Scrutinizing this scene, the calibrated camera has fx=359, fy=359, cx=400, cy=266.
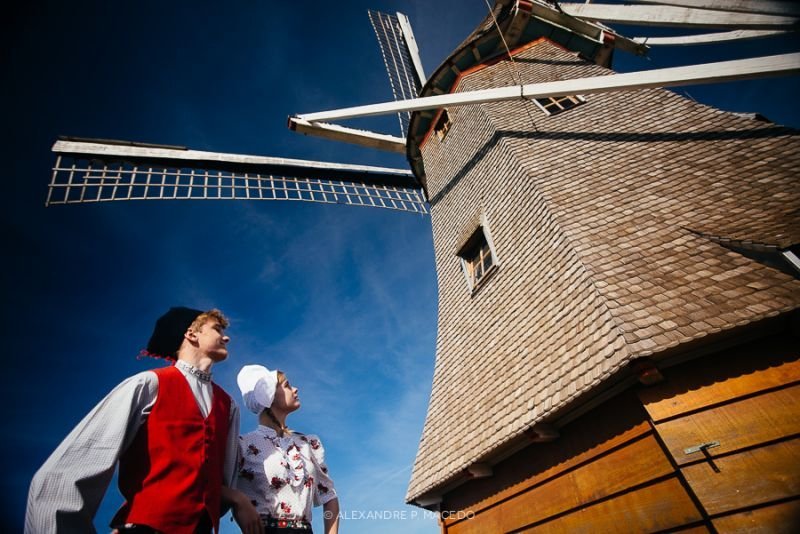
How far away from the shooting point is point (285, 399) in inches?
104

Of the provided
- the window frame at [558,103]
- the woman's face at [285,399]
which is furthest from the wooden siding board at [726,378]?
the window frame at [558,103]

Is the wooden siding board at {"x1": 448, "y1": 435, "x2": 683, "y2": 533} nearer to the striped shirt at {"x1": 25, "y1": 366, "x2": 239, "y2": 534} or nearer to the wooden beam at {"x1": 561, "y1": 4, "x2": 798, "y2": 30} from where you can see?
the striped shirt at {"x1": 25, "y1": 366, "x2": 239, "y2": 534}

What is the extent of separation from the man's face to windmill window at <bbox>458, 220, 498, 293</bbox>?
4.26 meters

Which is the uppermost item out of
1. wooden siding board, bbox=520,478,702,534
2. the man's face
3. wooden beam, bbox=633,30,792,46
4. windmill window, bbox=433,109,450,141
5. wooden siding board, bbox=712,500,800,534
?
windmill window, bbox=433,109,450,141

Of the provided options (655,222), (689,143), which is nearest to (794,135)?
(689,143)

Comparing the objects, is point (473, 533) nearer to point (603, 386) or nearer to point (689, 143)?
point (603, 386)

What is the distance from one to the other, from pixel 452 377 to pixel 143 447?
4.50 meters

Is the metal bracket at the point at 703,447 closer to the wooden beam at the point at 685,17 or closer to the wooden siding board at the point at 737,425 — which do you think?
the wooden siding board at the point at 737,425

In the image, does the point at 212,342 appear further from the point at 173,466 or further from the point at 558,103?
the point at 558,103

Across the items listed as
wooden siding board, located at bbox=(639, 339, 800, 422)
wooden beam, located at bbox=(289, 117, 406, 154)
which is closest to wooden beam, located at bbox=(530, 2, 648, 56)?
wooden beam, located at bbox=(289, 117, 406, 154)

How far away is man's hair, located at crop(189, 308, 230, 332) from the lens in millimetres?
2318

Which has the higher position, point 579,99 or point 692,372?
point 579,99

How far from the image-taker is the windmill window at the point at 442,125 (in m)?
9.09

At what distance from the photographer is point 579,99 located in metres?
6.77
